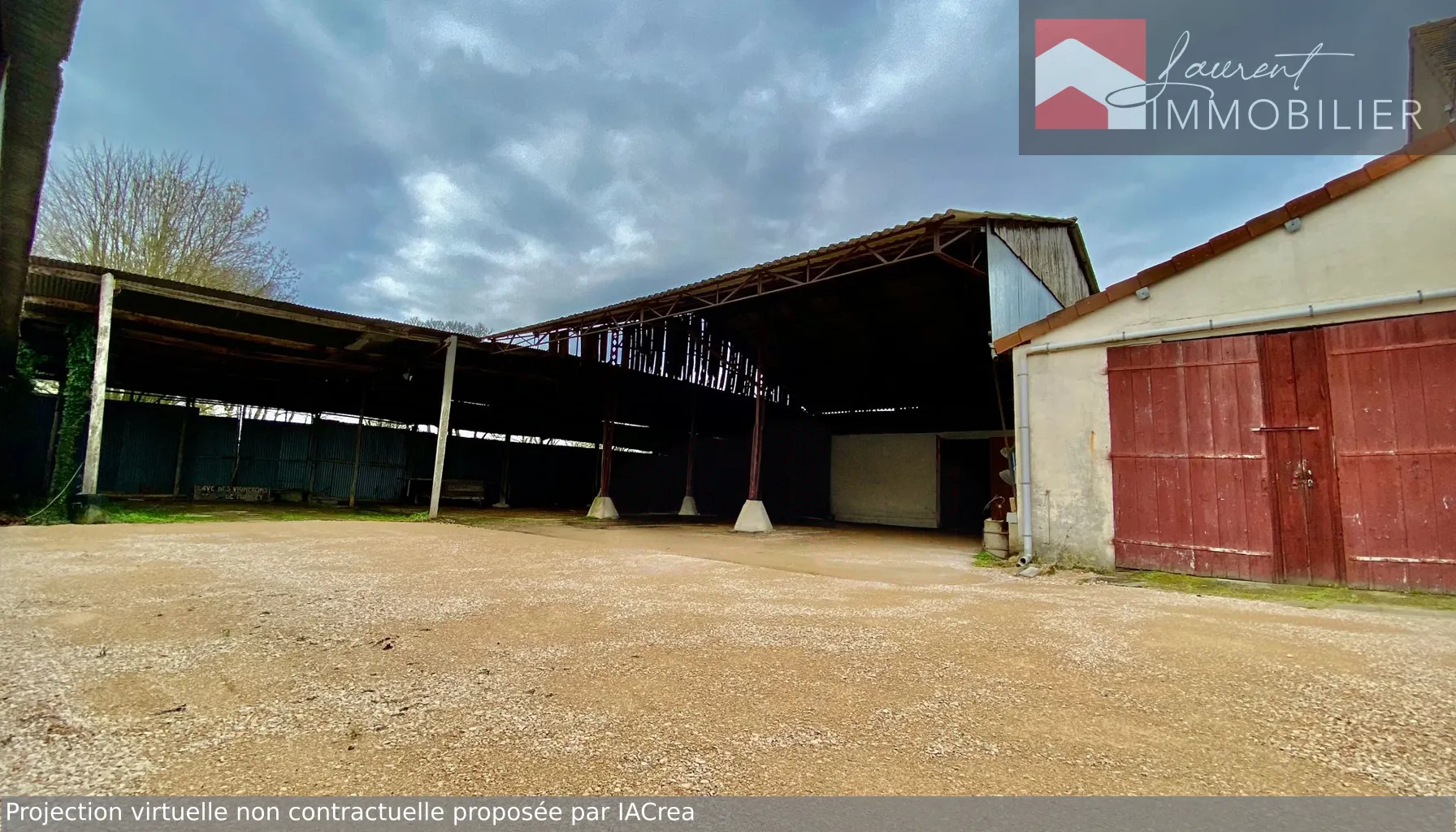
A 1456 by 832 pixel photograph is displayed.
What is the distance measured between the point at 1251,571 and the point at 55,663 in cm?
892

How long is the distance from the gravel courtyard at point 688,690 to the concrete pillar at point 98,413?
545 cm

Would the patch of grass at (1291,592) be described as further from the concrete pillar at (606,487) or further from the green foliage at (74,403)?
the green foliage at (74,403)

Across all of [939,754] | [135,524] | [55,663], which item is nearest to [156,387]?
[135,524]

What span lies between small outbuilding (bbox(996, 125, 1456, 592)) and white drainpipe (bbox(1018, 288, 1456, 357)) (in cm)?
2

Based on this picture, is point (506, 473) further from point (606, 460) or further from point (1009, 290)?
point (1009, 290)

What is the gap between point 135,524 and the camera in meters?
8.76

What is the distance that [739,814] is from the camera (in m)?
1.60

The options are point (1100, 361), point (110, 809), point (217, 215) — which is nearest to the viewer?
point (110, 809)

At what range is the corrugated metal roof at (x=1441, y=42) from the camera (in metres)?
11.7

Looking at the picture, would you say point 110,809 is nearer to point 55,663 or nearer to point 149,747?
point 149,747

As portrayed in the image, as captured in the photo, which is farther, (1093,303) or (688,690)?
(1093,303)

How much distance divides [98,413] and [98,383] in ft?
1.61

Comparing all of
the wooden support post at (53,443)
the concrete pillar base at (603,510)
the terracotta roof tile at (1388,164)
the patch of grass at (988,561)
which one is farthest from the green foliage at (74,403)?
the terracotta roof tile at (1388,164)

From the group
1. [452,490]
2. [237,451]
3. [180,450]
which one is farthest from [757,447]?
[180,450]
